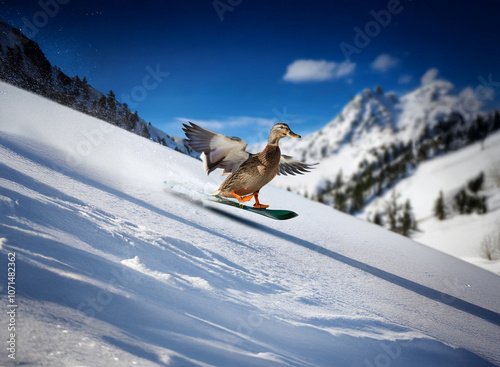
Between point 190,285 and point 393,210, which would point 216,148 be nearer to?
point 190,285

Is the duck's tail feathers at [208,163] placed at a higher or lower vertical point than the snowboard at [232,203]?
higher

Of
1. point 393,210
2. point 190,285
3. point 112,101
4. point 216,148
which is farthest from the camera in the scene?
point 393,210

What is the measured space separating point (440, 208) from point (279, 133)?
8755mm

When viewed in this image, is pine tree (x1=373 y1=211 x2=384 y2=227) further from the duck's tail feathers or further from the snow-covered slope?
the duck's tail feathers

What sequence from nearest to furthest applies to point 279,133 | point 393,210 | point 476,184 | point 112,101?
point 279,133 → point 112,101 → point 476,184 → point 393,210

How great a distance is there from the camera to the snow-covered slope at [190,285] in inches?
40.5

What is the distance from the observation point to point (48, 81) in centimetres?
453

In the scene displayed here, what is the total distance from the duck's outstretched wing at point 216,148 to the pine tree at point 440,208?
867 centimetres

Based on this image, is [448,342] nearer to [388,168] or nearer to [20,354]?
[20,354]

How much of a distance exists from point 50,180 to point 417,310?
9.07ft

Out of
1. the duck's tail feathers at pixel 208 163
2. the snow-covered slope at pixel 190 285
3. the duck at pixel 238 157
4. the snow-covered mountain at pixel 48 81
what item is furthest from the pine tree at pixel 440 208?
the duck's tail feathers at pixel 208 163

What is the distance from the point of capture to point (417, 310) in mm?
1991

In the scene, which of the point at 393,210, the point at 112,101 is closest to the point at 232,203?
the point at 112,101

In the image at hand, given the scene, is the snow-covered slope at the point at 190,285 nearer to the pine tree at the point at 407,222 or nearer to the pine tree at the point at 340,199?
the pine tree at the point at 407,222
